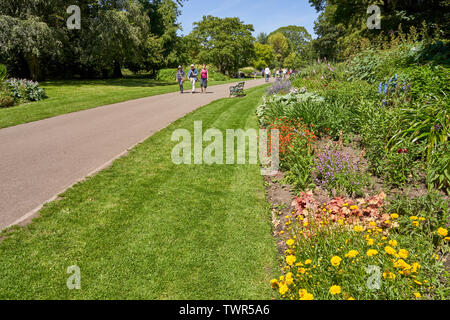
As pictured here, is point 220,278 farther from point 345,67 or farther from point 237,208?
point 345,67

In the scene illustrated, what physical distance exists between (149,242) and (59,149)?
5.01 meters

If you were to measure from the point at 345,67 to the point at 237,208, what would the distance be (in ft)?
33.5

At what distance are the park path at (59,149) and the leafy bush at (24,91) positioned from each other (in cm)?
483

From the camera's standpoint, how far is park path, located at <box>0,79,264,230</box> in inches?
185

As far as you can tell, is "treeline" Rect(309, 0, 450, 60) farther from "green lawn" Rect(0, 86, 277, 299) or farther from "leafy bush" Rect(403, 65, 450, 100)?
"green lawn" Rect(0, 86, 277, 299)

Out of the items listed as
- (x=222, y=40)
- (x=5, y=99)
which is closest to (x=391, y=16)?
(x=5, y=99)

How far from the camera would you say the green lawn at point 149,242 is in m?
2.88

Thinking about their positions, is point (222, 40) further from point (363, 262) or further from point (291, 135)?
point (363, 262)

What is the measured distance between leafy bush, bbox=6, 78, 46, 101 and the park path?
4.83m

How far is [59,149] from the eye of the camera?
281 inches

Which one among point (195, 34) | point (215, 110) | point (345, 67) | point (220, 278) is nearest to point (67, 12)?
point (215, 110)

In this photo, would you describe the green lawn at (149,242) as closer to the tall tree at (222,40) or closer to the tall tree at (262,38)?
the tall tree at (222,40)

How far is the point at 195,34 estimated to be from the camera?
191 ft

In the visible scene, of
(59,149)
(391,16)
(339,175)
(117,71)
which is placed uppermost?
(391,16)
